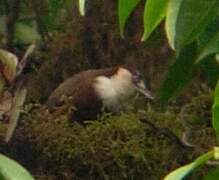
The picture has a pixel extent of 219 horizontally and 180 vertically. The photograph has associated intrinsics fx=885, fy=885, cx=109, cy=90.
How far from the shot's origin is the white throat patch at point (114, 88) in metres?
2.47

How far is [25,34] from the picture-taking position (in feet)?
8.41

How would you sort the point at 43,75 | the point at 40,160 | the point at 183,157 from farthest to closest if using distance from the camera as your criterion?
1. the point at 43,75
2. the point at 40,160
3. the point at 183,157

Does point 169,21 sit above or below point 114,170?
above

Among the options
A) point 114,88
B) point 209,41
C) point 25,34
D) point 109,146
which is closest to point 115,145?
point 109,146

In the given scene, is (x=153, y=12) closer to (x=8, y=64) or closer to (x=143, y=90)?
(x=8, y=64)

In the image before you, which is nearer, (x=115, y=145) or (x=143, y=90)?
(x=115, y=145)

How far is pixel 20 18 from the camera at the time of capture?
8.54 ft

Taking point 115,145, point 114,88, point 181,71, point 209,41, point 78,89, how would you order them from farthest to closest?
1. point 114,88
2. point 78,89
3. point 115,145
4. point 181,71
5. point 209,41

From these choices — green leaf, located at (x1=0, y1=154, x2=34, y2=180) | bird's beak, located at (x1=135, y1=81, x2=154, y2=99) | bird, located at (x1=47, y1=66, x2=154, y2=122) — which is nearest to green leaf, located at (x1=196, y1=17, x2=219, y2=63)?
green leaf, located at (x1=0, y1=154, x2=34, y2=180)

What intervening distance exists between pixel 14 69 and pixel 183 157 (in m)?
0.53

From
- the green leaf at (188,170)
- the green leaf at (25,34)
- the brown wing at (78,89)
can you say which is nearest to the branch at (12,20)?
the green leaf at (25,34)

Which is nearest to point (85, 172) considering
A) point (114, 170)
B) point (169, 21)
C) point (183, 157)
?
point (114, 170)

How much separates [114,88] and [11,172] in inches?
61.5

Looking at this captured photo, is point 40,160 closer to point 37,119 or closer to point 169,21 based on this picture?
point 37,119
